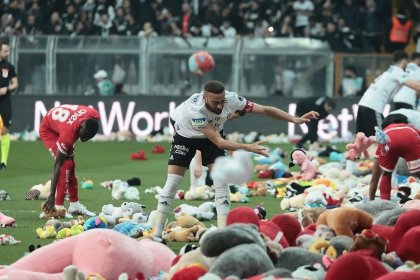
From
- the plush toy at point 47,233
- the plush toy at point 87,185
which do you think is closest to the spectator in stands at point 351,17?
the plush toy at point 87,185

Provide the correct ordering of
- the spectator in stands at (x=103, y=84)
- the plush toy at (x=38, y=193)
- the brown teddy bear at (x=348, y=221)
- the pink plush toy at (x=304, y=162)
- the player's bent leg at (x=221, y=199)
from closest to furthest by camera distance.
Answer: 1. the brown teddy bear at (x=348, y=221)
2. the player's bent leg at (x=221, y=199)
3. the pink plush toy at (x=304, y=162)
4. the plush toy at (x=38, y=193)
5. the spectator in stands at (x=103, y=84)

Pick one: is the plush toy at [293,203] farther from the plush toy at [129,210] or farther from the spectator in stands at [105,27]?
the spectator in stands at [105,27]

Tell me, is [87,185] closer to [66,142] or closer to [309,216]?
[66,142]

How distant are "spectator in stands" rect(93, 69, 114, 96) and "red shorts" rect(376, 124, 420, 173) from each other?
19.0 meters

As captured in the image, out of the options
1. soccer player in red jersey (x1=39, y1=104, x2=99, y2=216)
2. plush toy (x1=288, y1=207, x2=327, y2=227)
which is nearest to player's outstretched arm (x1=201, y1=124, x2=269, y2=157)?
plush toy (x1=288, y1=207, x2=327, y2=227)

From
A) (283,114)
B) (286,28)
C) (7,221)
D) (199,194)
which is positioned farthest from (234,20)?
(283,114)

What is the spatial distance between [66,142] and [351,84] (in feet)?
61.7

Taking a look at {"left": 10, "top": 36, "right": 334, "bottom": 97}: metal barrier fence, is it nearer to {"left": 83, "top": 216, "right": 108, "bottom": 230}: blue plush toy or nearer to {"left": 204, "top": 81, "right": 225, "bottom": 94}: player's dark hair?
{"left": 83, "top": 216, "right": 108, "bottom": 230}: blue plush toy

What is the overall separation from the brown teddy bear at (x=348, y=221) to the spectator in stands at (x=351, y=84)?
75.1ft

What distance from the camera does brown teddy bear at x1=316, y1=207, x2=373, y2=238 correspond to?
975 cm

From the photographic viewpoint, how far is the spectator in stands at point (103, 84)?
3312 cm

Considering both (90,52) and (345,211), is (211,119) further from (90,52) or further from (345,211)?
(90,52)

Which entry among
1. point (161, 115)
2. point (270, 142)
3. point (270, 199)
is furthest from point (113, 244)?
point (161, 115)

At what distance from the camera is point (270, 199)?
17391mm
